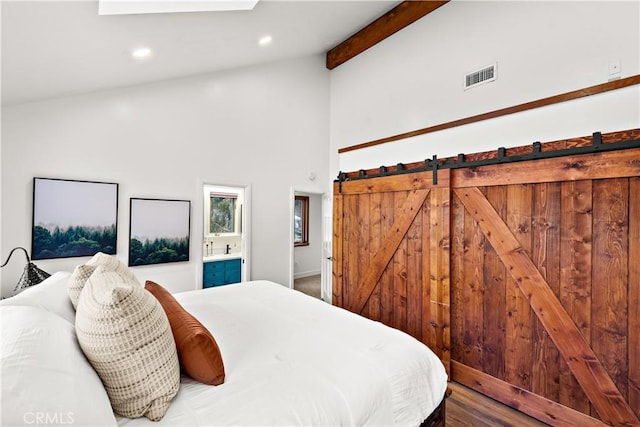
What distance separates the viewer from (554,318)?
82.8 inches

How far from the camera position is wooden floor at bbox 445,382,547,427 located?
213cm

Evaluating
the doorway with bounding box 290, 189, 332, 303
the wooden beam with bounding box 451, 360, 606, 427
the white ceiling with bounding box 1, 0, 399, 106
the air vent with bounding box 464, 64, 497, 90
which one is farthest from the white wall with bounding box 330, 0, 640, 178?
the doorway with bounding box 290, 189, 332, 303

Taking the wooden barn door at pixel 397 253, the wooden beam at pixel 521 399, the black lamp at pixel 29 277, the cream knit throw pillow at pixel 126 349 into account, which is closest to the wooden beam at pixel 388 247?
the wooden barn door at pixel 397 253

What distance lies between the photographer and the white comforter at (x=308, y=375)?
1084mm

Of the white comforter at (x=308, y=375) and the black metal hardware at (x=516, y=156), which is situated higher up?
the black metal hardware at (x=516, y=156)

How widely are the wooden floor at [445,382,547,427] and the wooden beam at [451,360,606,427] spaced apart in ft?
0.16

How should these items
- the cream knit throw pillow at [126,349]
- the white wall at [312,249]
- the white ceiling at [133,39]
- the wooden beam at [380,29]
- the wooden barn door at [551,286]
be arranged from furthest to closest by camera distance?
the white wall at [312,249]
the wooden beam at [380,29]
the wooden barn door at [551,286]
the white ceiling at [133,39]
the cream knit throw pillow at [126,349]

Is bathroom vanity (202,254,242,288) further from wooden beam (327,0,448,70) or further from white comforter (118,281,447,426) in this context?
wooden beam (327,0,448,70)

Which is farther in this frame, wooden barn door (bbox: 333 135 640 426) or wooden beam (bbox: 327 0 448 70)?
wooden beam (bbox: 327 0 448 70)

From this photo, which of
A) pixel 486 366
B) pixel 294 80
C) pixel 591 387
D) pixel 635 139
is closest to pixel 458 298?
pixel 486 366

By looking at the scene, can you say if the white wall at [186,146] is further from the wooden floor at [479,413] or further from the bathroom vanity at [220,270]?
the wooden floor at [479,413]

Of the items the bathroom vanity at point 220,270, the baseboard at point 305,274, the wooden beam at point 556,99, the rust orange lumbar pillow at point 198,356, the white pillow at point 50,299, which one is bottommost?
the baseboard at point 305,274

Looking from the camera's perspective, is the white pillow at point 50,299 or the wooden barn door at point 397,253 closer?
the white pillow at point 50,299

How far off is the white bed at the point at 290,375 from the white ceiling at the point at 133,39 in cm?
131
